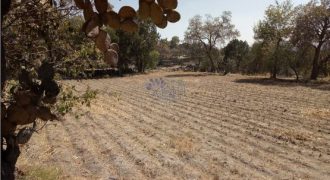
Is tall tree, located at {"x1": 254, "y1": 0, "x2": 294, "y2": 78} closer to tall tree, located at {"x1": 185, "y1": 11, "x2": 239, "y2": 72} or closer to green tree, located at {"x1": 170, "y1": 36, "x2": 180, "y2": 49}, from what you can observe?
tall tree, located at {"x1": 185, "y1": 11, "x2": 239, "y2": 72}

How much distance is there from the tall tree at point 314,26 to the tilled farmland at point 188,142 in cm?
1171

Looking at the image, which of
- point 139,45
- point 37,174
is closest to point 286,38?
point 139,45

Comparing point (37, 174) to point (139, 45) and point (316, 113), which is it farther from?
point (139, 45)

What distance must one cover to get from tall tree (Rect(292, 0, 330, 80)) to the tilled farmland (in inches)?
461

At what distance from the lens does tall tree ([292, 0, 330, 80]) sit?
1028 inches

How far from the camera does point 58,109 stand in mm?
4422

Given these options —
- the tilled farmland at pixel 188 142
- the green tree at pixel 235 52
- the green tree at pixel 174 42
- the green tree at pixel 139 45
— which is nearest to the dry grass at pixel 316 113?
the tilled farmland at pixel 188 142

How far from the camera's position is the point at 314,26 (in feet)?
87.3

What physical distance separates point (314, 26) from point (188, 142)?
19.9m

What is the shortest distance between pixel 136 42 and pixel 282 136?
91.4ft

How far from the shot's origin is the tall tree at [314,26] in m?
26.1

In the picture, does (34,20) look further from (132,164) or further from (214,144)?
(214,144)

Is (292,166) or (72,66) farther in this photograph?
(292,166)

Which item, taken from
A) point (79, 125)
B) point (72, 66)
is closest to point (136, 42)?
point (79, 125)
